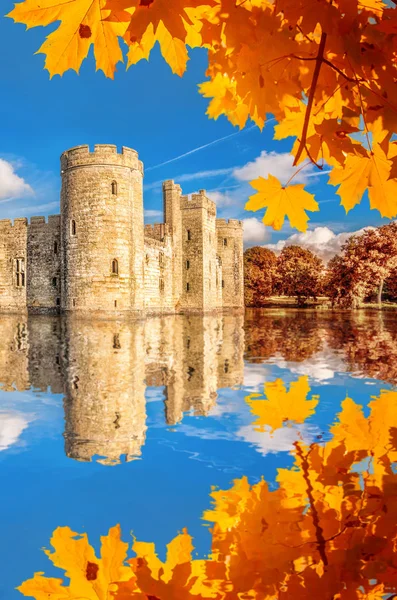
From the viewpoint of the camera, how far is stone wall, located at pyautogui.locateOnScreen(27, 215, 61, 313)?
25016 mm

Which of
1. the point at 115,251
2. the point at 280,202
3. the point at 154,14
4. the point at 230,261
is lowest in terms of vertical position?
the point at 280,202

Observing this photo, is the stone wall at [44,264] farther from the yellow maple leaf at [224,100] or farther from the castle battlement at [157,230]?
the yellow maple leaf at [224,100]

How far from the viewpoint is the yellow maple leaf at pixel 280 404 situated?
3.68m

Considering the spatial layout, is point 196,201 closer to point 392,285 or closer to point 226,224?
point 226,224

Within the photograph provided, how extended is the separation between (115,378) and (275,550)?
→ 4.60m

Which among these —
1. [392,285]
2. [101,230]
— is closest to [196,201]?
[101,230]

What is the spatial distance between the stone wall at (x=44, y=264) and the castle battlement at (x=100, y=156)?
5.99m

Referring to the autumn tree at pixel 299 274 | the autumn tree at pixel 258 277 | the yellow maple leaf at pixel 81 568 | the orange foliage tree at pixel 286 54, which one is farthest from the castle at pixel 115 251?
the orange foliage tree at pixel 286 54

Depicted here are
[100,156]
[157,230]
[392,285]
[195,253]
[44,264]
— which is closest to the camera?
[100,156]

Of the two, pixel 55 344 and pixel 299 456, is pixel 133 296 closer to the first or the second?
pixel 55 344

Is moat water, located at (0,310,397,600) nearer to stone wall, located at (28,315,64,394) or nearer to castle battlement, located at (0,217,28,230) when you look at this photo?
stone wall, located at (28,315,64,394)

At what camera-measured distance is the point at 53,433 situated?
12.0 ft

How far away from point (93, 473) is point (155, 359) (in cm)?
494

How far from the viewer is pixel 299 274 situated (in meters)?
41.7
